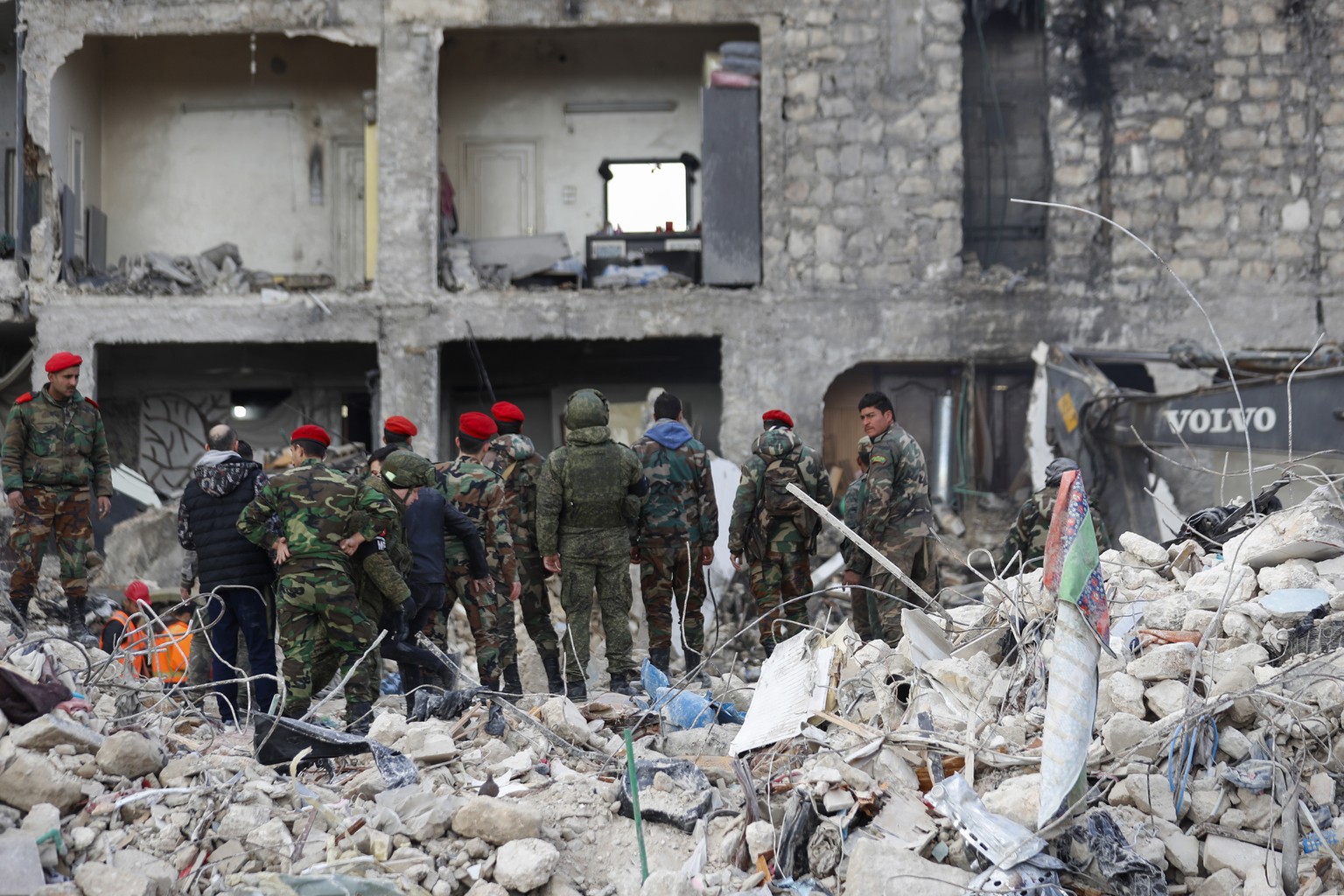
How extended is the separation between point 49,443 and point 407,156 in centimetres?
618

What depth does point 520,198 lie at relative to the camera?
15.2 m

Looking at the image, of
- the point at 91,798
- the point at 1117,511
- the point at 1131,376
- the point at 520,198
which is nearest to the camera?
the point at 91,798

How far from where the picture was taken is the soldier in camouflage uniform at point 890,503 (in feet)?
25.9

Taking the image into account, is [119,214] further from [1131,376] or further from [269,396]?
[1131,376]

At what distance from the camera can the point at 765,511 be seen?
8.09m

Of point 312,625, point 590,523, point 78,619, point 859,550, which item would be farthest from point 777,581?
point 78,619

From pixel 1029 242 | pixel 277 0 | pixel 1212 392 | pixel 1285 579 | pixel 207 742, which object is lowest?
pixel 207 742

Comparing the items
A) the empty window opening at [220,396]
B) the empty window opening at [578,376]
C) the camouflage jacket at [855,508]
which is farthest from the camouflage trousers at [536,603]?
the empty window opening at [220,396]

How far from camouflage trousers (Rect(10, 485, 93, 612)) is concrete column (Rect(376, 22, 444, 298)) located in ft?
18.0

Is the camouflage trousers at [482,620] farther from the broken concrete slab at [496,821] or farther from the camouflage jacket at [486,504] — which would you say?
the broken concrete slab at [496,821]

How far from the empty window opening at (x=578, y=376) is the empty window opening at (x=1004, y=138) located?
344cm

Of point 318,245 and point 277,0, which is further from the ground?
point 277,0

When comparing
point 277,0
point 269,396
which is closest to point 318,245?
point 269,396

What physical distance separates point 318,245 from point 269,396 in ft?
6.62
